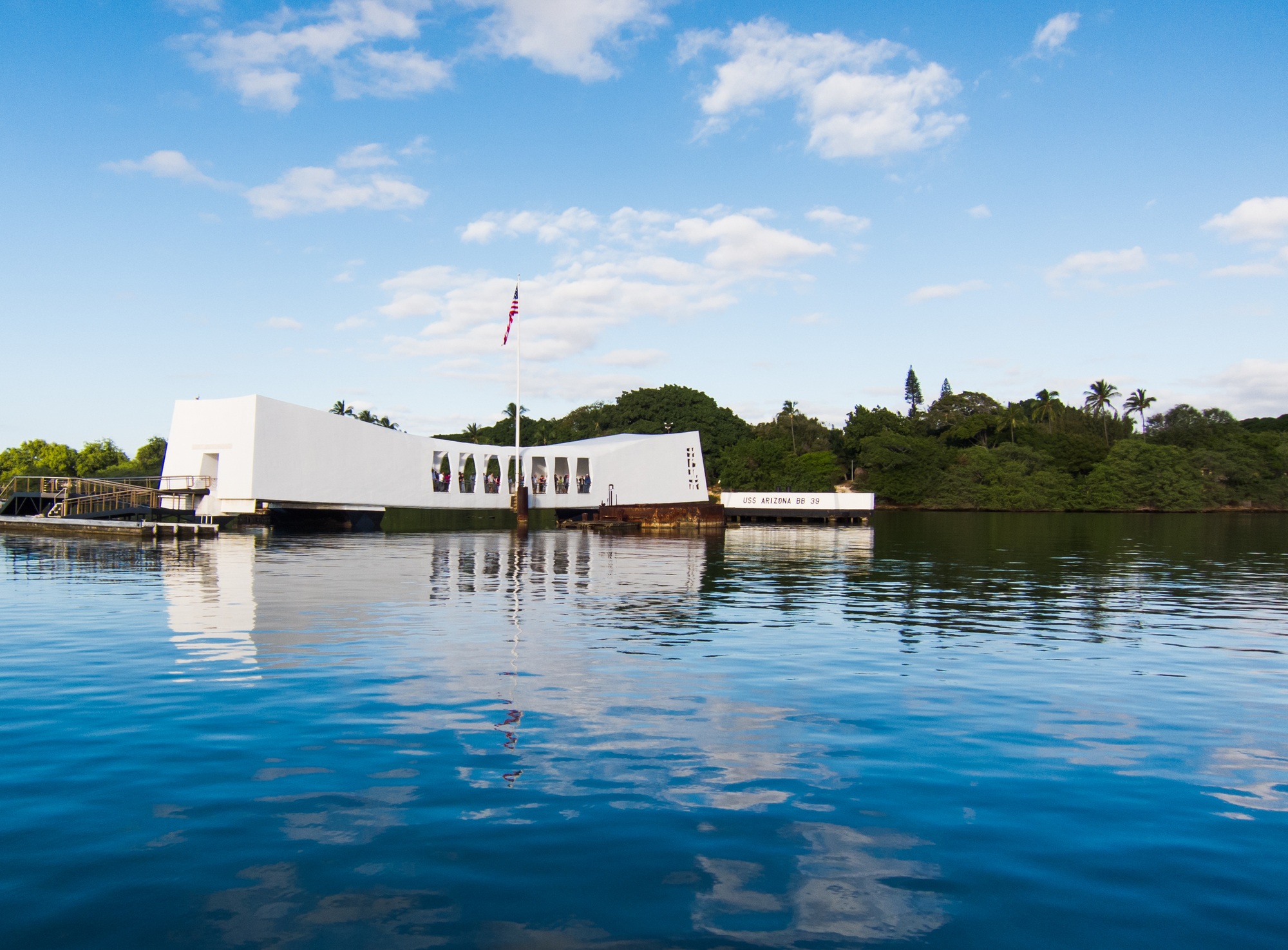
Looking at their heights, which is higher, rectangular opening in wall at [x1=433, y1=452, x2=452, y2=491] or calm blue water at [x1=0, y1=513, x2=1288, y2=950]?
rectangular opening in wall at [x1=433, y1=452, x2=452, y2=491]

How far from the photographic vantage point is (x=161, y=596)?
18.2 metres

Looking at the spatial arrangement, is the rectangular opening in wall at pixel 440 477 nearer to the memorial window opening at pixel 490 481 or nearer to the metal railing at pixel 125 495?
the memorial window opening at pixel 490 481

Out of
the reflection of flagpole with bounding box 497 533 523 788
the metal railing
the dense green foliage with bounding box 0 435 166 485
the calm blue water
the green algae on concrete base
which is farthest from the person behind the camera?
the dense green foliage with bounding box 0 435 166 485

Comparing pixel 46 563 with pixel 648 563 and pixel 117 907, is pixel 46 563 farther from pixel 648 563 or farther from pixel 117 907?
pixel 117 907

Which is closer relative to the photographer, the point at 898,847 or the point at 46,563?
the point at 898,847

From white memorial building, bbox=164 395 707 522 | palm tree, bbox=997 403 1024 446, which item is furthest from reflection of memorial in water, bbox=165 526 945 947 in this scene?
palm tree, bbox=997 403 1024 446

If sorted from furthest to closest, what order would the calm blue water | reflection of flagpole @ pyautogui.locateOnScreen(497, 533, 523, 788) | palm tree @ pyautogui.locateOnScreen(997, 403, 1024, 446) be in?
1. palm tree @ pyautogui.locateOnScreen(997, 403, 1024, 446)
2. reflection of flagpole @ pyautogui.locateOnScreen(497, 533, 523, 788)
3. the calm blue water

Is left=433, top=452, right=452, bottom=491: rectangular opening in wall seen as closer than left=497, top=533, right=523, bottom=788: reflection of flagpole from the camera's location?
No

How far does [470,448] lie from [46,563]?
28.6 metres

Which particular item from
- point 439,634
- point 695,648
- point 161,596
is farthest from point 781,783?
point 161,596

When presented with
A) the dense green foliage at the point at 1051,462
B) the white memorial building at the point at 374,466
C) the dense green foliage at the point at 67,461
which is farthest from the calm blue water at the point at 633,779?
the dense green foliage at the point at 1051,462

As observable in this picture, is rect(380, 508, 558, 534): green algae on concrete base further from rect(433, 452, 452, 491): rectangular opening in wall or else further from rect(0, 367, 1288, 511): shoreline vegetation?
rect(0, 367, 1288, 511): shoreline vegetation

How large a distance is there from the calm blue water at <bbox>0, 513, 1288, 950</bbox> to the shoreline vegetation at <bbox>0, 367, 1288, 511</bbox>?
76473 mm

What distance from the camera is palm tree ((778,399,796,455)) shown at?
11091 centimetres
